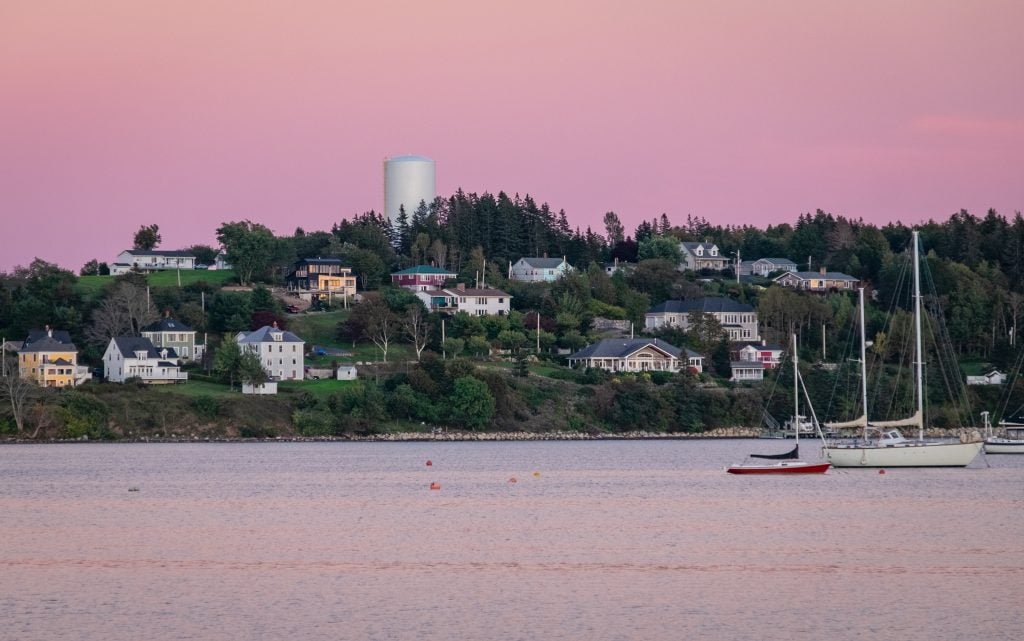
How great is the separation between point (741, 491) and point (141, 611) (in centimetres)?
3110

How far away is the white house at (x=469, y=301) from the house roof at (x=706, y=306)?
Answer: 14.1 metres

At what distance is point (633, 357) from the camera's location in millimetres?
111188

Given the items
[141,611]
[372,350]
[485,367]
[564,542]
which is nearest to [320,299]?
[372,350]

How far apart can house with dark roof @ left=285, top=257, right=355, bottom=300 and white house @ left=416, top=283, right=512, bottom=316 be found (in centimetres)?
838

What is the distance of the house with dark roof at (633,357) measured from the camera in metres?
110

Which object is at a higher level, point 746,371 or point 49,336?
point 49,336

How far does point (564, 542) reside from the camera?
3709cm

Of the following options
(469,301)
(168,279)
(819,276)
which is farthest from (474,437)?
(819,276)

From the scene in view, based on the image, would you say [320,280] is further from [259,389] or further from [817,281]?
[817,281]

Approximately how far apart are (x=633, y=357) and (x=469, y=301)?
798 inches

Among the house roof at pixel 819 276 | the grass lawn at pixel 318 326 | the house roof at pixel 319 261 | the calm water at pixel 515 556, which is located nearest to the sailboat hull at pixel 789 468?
the calm water at pixel 515 556

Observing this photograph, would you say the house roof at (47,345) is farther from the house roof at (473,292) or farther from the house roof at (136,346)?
the house roof at (473,292)

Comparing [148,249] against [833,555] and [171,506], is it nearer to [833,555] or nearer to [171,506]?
[171,506]

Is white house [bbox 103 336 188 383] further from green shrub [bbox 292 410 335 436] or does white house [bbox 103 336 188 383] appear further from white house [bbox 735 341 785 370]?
white house [bbox 735 341 785 370]
